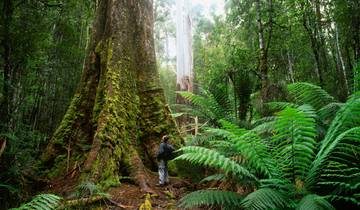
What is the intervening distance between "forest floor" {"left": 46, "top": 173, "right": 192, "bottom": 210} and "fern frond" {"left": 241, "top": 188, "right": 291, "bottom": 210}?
6.21 ft

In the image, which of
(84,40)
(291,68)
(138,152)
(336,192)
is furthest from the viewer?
(291,68)

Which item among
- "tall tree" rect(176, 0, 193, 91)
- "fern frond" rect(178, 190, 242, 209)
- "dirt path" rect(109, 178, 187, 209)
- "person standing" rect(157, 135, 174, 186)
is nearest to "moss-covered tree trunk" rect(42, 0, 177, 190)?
"dirt path" rect(109, 178, 187, 209)

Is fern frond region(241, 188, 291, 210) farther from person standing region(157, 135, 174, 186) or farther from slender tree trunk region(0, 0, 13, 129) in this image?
slender tree trunk region(0, 0, 13, 129)

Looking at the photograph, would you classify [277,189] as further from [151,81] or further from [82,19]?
[82,19]

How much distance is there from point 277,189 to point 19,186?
406 centimetres

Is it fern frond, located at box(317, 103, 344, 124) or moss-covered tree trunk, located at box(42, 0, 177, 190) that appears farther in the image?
moss-covered tree trunk, located at box(42, 0, 177, 190)

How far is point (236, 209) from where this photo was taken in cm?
273

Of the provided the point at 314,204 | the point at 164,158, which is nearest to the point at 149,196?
the point at 164,158

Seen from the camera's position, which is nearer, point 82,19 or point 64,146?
point 64,146

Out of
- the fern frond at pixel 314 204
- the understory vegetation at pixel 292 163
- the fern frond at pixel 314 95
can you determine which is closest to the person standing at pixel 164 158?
the fern frond at pixel 314 95

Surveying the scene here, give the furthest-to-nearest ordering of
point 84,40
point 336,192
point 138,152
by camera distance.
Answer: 1. point 84,40
2. point 138,152
3. point 336,192

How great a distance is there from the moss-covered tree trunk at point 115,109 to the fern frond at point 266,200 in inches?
101

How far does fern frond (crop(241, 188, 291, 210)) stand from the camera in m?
2.27

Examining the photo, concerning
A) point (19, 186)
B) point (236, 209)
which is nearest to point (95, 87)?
point (19, 186)
